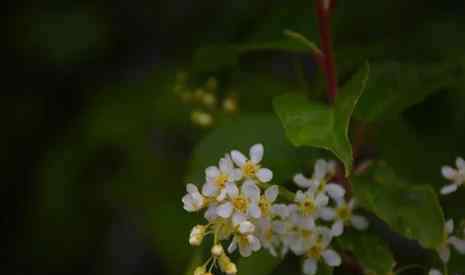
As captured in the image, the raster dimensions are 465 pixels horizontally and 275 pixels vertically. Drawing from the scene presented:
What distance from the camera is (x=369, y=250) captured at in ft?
6.11

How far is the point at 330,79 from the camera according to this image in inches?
76.4

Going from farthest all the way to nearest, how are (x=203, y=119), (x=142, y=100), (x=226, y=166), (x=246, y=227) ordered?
(x=142, y=100), (x=203, y=119), (x=226, y=166), (x=246, y=227)

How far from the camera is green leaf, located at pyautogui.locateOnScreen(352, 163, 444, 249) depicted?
1.73 meters

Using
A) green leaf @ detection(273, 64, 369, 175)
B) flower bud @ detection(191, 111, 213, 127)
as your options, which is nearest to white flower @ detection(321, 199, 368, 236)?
green leaf @ detection(273, 64, 369, 175)

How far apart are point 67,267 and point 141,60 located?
1.11 meters

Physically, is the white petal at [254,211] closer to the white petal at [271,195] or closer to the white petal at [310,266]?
the white petal at [271,195]

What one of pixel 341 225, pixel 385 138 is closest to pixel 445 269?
pixel 341 225

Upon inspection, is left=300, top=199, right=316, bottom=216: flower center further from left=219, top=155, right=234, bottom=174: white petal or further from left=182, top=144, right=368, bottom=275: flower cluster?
left=219, top=155, right=234, bottom=174: white petal

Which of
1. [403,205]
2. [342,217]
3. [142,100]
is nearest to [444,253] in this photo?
[403,205]

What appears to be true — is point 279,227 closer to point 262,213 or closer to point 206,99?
point 262,213

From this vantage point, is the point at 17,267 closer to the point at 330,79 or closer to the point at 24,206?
the point at 24,206

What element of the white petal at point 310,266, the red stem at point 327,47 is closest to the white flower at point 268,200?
the white petal at point 310,266

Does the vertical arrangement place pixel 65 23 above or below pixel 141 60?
above

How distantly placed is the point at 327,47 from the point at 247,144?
31 cm
